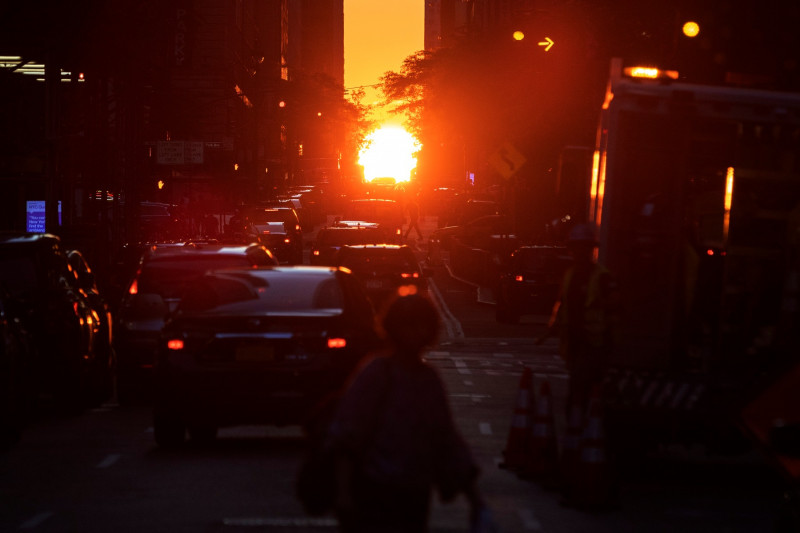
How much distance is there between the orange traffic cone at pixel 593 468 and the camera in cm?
1093

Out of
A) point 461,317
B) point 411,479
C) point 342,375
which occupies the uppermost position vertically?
point 411,479

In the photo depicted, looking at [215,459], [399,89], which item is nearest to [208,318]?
[215,459]

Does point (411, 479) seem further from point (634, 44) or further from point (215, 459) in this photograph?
point (634, 44)

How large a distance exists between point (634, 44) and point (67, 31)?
11.0 meters

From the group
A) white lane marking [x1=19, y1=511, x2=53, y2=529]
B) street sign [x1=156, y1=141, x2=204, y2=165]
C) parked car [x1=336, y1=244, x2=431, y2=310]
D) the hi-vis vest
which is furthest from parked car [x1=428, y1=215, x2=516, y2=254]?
white lane marking [x1=19, y1=511, x2=53, y2=529]

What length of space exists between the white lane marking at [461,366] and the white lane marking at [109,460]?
8.79 metres

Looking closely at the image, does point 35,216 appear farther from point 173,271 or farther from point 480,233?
point 173,271

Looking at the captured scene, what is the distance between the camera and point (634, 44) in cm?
2873

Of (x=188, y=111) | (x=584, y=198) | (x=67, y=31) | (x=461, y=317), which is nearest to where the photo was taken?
(x=584, y=198)

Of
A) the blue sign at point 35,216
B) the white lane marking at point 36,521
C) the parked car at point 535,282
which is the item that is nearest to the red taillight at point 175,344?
the white lane marking at point 36,521

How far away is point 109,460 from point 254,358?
153 centimetres

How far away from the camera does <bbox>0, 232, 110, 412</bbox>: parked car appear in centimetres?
1652

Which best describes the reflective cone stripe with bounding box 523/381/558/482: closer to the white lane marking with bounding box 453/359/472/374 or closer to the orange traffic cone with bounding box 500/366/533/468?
the orange traffic cone with bounding box 500/366/533/468

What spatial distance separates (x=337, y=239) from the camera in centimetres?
3900
